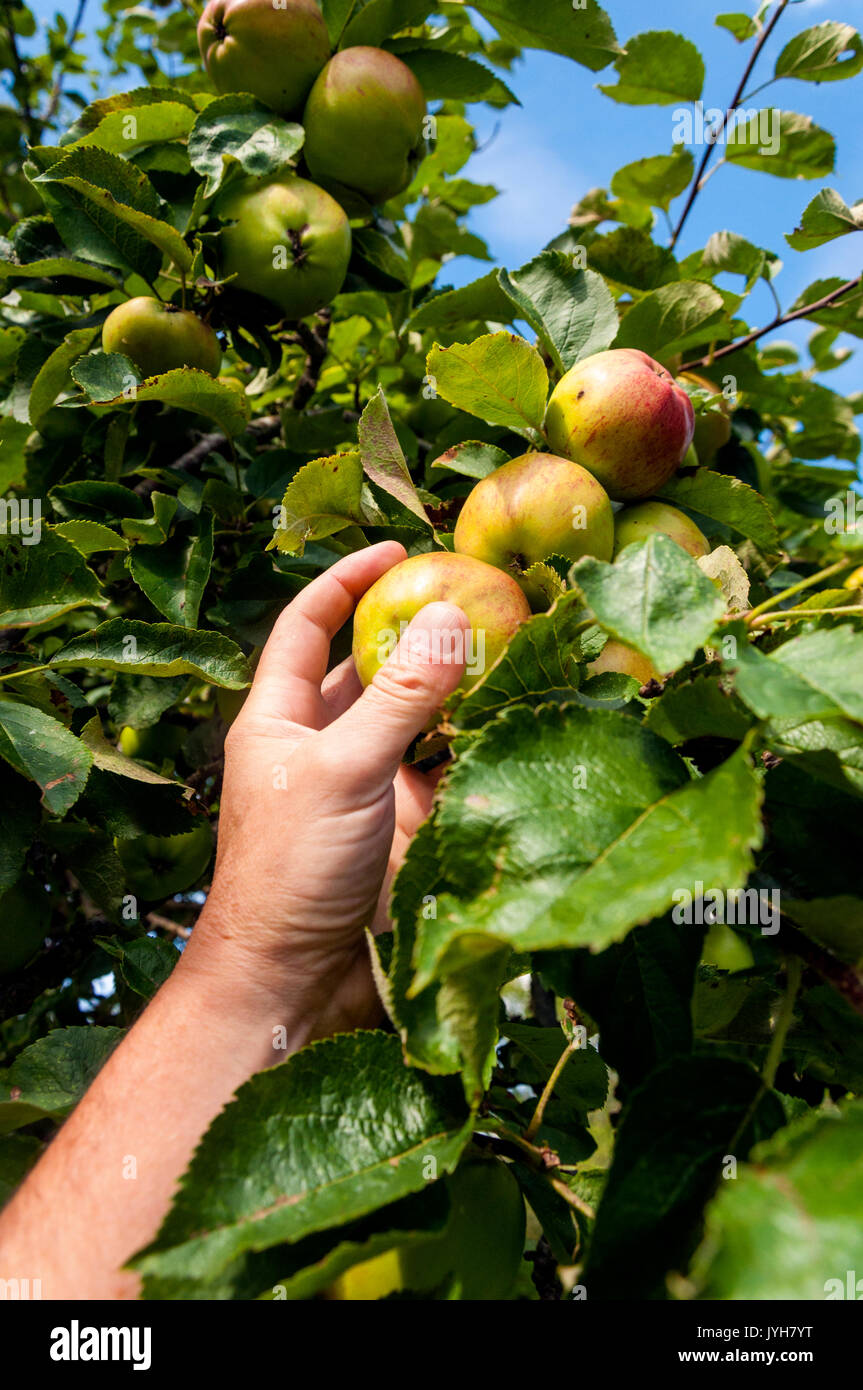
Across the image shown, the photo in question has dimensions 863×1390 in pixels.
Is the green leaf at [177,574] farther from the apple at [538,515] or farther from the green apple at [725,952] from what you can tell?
the green apple at [725,952]

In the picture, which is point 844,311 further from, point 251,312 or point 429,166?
point 251,312

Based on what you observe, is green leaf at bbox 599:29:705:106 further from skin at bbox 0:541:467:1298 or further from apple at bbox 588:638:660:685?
skin at bbox 0:541:467:1298

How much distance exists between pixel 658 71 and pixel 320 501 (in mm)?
1288

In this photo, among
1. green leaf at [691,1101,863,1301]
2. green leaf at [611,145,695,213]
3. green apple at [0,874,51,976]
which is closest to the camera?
green leaf at [691,1101,863,1301]

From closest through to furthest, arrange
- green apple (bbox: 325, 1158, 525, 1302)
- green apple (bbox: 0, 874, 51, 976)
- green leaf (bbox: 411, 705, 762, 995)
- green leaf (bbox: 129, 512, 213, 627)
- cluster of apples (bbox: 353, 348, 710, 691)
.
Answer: green leaf (bbox: 411, 705, 762, 995), green apple (bbox: 325, 1158, 525, 1302), cluster of apples (bbox: 353, 348, 710, 691), green leaf (bbox: 129, 512, 213, 627), green apple (bbox: 0, 874, 51, 976)

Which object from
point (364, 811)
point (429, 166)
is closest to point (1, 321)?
point (429, 166)

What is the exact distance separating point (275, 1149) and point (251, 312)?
1388mm

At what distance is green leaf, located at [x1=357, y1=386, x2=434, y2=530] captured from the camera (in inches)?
43.1

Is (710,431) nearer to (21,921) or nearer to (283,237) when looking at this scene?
(283,237)

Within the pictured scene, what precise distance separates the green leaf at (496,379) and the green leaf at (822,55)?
128 centimetres

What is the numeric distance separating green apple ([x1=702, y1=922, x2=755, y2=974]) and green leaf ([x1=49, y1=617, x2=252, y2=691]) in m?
0.68

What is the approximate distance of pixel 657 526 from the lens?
3.52 feet

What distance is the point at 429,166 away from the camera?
2.08 meters

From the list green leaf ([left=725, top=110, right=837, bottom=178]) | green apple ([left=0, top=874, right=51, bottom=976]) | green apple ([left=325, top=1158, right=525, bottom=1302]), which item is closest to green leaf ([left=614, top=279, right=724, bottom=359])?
green leaf ([left=725, top=110, right=837, bottom=178])
